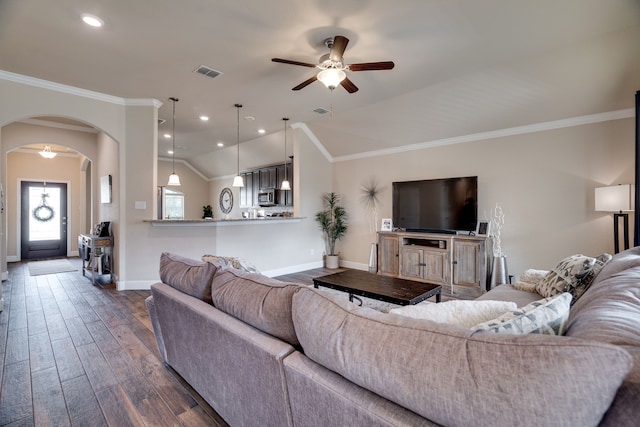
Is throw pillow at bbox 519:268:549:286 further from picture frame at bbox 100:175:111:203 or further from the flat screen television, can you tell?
picture frame at bbox 100:175:111:203

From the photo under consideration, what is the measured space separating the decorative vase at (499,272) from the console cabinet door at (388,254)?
1442 mm

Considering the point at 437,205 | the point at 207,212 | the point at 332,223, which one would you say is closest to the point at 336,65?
the point at 437,205

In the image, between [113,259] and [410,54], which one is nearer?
[410,54]

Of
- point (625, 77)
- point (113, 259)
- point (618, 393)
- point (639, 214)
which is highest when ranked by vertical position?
point (625, 77)

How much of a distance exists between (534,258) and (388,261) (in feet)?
7.05

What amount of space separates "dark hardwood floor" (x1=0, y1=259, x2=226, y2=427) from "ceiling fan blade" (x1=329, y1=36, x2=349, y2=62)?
2.95 meters

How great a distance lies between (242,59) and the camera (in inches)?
131

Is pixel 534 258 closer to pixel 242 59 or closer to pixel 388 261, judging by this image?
pixel 388 261

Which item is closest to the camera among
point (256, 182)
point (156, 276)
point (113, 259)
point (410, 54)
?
point (410, 54)

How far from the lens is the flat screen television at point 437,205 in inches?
184

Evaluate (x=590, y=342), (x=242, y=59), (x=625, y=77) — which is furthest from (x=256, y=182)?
(x=590, y=342)

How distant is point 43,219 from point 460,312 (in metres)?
9.64

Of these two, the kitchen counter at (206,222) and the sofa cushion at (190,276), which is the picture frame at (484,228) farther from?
the sofa cushion at (190,276)

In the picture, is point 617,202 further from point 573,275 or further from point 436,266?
point 436,266
